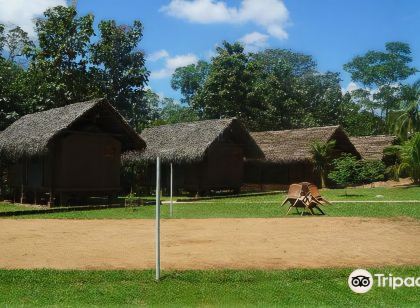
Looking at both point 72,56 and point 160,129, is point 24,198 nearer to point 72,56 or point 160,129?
point 160,129

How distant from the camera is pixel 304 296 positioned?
5434 mm

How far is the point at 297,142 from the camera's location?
28438 millimetres

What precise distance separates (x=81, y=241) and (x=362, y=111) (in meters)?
44.4

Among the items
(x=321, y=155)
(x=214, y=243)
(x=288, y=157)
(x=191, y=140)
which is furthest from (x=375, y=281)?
(x=288, y=157)

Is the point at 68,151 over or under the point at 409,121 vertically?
under

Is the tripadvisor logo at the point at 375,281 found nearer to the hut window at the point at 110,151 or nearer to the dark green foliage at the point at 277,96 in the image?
the hut window at the point at 110,151

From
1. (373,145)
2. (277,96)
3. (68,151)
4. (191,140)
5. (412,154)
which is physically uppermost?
(277,96)

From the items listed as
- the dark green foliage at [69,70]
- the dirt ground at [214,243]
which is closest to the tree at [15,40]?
the dark green foliage at [69,70]

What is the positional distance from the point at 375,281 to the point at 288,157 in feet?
71.0

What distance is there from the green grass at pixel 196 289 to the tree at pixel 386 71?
144 feet

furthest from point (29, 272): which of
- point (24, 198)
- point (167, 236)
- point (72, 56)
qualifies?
point (72, 56)

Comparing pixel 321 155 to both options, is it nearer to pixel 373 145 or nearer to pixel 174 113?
pixel 373 145

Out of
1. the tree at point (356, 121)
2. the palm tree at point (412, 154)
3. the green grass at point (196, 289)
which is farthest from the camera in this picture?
the tree at point (356, 121)

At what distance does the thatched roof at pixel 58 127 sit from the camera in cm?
1697
